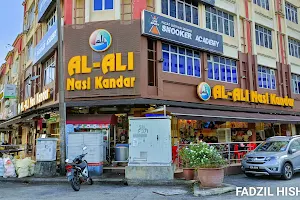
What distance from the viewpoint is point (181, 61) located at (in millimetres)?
17141

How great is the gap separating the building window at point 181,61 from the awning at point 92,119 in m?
4.02

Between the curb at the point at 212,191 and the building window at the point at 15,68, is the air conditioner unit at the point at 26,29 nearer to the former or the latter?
the building window at the point at 15,68

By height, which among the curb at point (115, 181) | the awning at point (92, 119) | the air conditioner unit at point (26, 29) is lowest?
the curb at point (115, 181)

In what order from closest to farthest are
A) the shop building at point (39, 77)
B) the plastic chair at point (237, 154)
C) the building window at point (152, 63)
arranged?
the plastic chair at point (237, 154), the building window at point (152, 63), the shop building at point (39, 77)

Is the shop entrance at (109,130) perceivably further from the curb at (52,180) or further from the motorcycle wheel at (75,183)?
the motorcycle wheel at (75,183)

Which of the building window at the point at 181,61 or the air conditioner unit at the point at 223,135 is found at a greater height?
the building window at the point at 181,61

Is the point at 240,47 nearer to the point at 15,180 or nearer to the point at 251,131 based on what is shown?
the point at 251,131

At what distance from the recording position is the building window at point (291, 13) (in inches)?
1032

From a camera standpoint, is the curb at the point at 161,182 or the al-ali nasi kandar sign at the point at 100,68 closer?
the curb at the point at 161,182

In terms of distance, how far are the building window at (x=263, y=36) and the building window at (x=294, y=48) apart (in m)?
3.12

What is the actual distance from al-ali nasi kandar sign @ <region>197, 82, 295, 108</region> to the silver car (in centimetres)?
554

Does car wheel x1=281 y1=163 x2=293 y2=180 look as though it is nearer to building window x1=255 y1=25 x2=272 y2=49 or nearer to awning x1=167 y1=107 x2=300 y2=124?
awning x1=167 y1=107 x2=300 y2=124

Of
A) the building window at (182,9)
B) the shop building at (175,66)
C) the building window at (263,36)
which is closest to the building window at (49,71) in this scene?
the shop building at (175,66)

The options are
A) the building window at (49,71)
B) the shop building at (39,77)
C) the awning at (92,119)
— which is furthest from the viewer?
the building window at (49,71)
